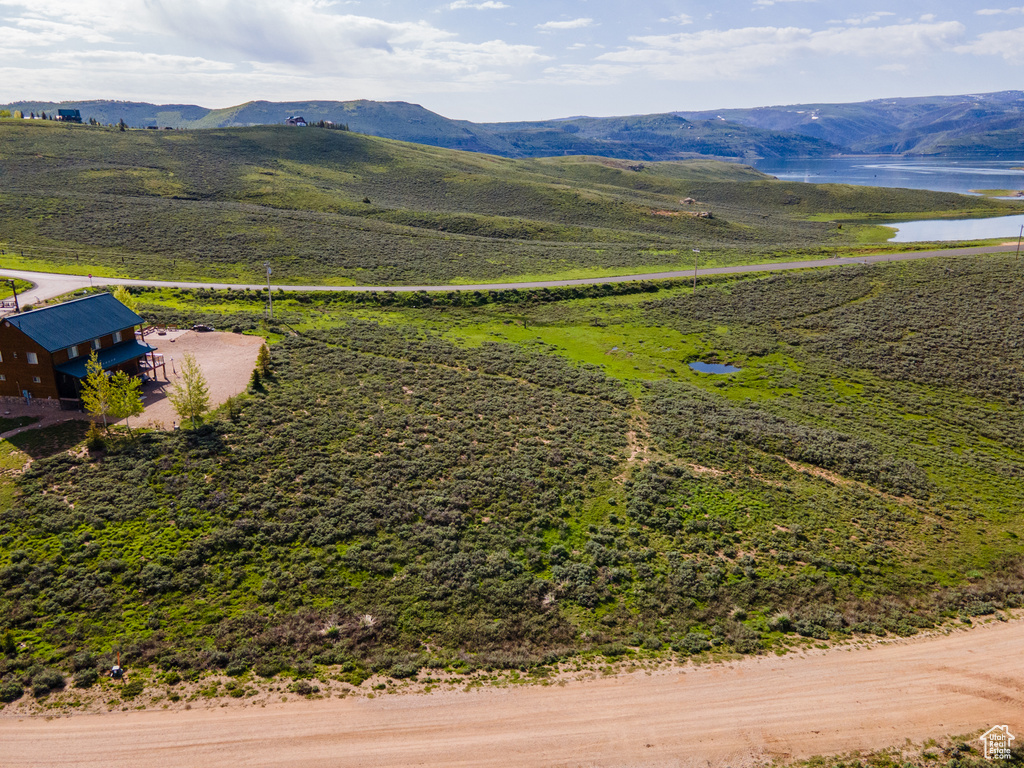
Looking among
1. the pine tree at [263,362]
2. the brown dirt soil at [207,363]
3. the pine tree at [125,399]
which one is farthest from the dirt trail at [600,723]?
the pine tree at [263,362]

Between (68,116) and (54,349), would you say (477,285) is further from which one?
(68,116)

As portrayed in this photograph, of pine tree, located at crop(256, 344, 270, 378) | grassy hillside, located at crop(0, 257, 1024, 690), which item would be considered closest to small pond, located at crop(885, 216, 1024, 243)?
grassy hillside, located at crop(0, 257, 1024, 690)

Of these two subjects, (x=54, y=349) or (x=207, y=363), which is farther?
(x=207, y=363)

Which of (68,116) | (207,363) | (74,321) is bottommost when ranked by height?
(207,363)

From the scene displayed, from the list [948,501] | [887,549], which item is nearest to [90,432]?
[887,549]

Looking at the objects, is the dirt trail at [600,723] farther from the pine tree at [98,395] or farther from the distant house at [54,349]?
the distant house at [54,349]

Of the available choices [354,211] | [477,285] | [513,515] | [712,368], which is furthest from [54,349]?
[354,211]
